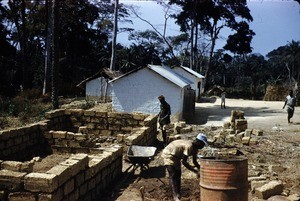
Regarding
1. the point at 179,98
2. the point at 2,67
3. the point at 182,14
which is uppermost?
the point at 182,14

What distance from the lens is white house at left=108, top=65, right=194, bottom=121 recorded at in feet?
68.5

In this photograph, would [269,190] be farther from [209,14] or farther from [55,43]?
[209,14]

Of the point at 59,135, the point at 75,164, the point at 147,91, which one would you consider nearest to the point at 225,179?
the point at 75,164

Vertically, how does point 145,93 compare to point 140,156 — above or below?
above

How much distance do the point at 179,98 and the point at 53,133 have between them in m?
10.5

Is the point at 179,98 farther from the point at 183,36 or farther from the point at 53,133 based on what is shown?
the point at 183,36

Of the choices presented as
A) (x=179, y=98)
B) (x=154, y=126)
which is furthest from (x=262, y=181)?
(x=179, y=98)

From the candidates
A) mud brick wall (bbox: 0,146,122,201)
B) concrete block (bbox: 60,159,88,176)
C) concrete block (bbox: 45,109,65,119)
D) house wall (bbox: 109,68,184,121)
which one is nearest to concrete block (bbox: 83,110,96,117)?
concrete block (bbox: 45,109,65,119)

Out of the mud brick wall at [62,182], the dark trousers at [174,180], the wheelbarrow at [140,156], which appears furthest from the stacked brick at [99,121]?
the dark trousers at [174,180]

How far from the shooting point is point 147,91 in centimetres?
2139

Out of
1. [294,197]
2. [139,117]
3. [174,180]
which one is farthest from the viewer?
[139,117]

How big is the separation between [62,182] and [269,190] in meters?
3.78

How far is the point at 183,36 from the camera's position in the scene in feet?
166

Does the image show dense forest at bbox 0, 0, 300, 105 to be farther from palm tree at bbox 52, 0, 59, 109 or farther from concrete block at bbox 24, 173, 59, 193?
concrete block at bbox 24, 173, 59, 193
